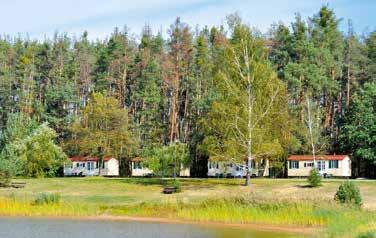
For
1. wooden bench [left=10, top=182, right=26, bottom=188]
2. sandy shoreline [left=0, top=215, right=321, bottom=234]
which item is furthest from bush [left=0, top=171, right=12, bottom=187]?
sandy shoreline [left=0, top=215, right=321, bottom=234]

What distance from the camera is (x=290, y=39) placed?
98.4 m

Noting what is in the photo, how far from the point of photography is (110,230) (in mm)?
32688

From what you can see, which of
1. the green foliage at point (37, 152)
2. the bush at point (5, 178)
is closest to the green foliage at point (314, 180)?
the bush at point (5, 178)

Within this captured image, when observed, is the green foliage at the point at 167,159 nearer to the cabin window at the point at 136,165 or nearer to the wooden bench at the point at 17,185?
the cabin window at the point at 136,165

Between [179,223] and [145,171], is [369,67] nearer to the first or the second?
[145,171]

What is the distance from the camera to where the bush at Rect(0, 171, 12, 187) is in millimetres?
64125

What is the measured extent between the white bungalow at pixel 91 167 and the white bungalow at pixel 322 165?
26.0 metres

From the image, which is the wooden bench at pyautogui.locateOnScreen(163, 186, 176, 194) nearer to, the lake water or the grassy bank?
the grassy bank

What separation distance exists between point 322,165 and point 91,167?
3364 centimetres

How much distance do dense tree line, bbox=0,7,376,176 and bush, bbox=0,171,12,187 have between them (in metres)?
1.66

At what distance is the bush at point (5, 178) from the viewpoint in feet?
210

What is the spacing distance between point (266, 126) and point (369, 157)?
61.8 feet

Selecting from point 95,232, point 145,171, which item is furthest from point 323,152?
point 95,232

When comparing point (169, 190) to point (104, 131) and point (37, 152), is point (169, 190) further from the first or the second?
point (104, 131)
